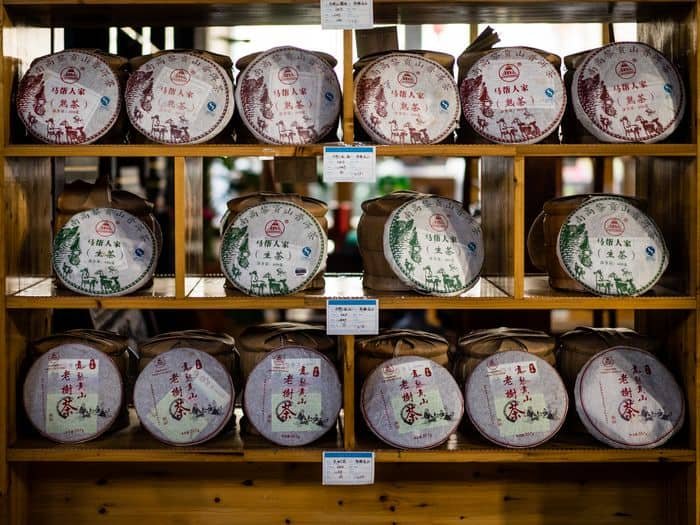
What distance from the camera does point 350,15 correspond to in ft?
→ 7.34

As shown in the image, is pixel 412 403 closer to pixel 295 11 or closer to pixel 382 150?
pixel 382 150

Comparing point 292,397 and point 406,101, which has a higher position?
point 406,101

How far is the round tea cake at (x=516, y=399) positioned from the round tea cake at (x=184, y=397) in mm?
675

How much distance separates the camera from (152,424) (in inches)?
93.4

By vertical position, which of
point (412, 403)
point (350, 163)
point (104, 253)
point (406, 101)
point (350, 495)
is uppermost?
point (406, 101)

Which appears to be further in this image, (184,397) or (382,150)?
(184,397)

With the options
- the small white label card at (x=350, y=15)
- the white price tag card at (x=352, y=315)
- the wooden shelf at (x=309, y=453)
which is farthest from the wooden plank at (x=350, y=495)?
the small white label card at (x=350, y=15)

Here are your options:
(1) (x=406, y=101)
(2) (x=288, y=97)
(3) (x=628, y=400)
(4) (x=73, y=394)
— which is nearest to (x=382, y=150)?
(1) (x=406, y=101)

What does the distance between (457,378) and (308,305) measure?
504 mm

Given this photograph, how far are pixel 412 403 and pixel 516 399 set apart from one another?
0.28m

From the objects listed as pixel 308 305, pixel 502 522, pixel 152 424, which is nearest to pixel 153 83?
pixel 308 305

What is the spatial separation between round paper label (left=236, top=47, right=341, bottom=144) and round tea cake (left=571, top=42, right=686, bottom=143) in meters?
0.67

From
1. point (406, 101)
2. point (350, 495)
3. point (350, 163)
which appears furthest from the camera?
point (350, 495)

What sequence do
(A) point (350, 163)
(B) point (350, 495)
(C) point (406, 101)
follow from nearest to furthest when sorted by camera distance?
(A) point (350, 163), (C) point (406, 101), (B) point (350, 495)
